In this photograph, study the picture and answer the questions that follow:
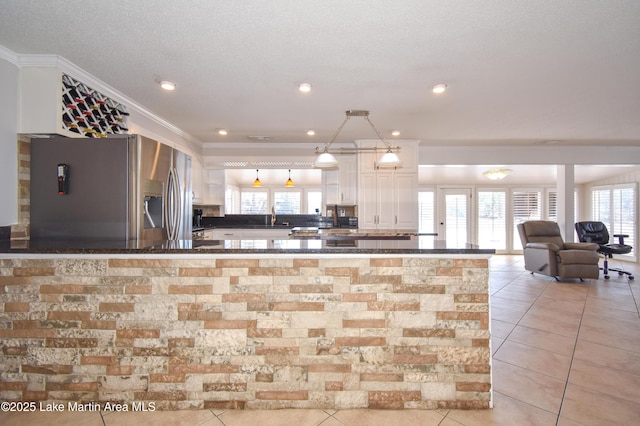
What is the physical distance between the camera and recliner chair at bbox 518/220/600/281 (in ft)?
14.8

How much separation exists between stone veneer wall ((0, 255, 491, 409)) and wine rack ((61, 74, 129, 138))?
135cm

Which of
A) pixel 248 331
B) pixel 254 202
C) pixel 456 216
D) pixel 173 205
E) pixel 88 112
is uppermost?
pixel 88 112

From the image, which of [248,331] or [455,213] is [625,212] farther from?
[248,331]

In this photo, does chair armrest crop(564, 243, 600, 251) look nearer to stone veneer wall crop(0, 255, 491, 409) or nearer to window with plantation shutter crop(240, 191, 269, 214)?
stone veneer wall crop(0, 255, 491, 409)

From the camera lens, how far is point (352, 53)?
6.97ft

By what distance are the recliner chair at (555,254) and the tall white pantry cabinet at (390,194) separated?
7.11 feet

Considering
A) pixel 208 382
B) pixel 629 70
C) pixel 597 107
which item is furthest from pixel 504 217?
pixel 208 382

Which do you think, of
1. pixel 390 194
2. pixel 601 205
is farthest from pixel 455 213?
pixel 390 194

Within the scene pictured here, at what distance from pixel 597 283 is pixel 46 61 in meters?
7.20

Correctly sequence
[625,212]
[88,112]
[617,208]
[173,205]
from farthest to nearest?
[617,208] < [625,212] < [173,205] < [88,112]

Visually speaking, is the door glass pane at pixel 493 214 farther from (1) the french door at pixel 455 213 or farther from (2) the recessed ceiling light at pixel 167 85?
(2) the recessed ceiling light at pixel 167 85

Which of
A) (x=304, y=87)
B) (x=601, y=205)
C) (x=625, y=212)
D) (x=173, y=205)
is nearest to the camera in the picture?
(x=304, y=87)

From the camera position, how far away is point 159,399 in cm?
160

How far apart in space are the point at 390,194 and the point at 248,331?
11.9ft
